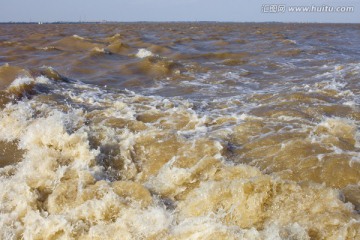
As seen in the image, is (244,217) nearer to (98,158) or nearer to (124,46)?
(98,158)

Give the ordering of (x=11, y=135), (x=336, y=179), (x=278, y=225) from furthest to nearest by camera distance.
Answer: (x=11, y=135)
(x=336, y=179)
(x=278, y=225)

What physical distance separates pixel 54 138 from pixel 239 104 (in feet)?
11.8

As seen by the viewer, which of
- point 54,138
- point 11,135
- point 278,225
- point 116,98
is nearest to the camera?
point 278,225

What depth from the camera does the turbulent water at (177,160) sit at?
131 inches

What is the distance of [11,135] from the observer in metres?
5.38

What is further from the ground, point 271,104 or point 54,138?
point 54,138

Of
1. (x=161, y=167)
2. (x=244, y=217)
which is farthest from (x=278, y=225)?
(x=161, y=167)

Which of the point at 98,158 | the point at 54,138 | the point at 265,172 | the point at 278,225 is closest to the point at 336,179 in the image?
the point at 265,172

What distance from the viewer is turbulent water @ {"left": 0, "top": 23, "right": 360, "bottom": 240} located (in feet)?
10.9

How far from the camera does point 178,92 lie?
827cm

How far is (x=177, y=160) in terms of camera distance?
4504 millimetres

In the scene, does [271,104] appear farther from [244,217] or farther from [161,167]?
[244,217]

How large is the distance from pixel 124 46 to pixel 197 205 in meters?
12.6

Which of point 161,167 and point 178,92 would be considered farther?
point 178,92
